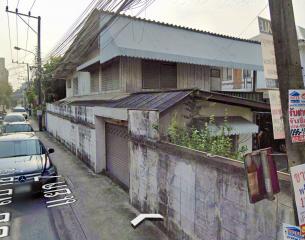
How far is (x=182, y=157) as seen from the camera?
464 centimetres

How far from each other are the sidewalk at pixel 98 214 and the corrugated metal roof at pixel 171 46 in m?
4.25

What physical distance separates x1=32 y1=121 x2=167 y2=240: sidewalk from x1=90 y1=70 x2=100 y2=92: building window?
230 inches

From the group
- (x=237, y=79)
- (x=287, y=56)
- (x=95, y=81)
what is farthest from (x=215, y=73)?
(x=287, y=56)

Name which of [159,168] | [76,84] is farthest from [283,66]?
[76,84]

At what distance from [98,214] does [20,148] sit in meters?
3.71

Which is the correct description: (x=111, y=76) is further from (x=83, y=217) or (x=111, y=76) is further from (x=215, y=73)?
(x=83, y=217)

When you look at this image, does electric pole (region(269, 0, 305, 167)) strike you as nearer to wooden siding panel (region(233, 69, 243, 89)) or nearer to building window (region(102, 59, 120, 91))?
building window (region(102, 59, 120, 91))

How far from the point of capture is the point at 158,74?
435 inches

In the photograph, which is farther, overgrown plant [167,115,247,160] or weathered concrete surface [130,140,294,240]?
overgrown plant [167,115,247,160]

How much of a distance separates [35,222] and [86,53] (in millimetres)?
10184

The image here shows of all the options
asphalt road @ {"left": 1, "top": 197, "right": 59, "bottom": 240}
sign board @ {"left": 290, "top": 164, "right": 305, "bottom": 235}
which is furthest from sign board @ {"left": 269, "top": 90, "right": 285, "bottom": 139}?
asphalt road @ {"left": 1, "top": 197, "right": 59, "bottom": 240}

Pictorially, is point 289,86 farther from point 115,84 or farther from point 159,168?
point 115,84

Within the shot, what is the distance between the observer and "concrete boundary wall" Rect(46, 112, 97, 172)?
10.2 meters

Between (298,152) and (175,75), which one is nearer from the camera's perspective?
(298,152)
